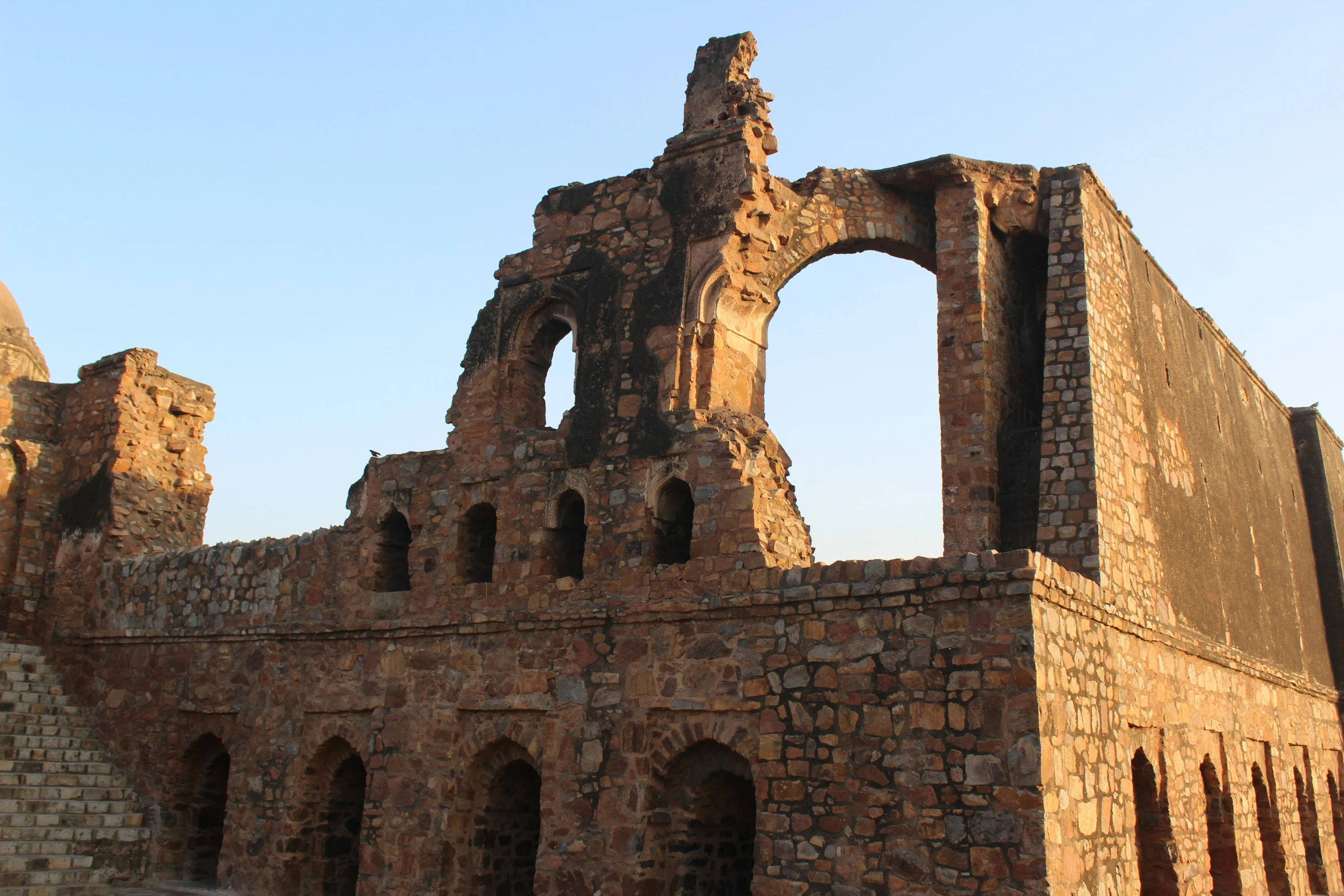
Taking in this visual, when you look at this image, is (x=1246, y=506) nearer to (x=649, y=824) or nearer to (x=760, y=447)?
(x=760, y=447)

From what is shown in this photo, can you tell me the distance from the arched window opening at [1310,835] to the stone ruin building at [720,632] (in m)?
0.04

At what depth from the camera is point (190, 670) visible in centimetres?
1288

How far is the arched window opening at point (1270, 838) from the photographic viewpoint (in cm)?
1236

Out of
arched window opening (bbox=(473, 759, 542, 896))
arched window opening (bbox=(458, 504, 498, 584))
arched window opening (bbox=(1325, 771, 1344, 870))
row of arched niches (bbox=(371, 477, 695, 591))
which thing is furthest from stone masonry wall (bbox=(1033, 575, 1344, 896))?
arched window opening (bbox=(458, 504, 498, 584))

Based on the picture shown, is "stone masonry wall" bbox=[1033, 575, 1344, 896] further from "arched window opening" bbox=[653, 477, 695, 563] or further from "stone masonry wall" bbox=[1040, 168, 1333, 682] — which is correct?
"arched window opening" bbox=[653, 477, 695, 563]

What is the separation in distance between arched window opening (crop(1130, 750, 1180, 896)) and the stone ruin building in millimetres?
33

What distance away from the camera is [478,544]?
11.2 metres

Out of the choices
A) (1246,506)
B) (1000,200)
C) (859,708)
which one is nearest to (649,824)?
(859,708)

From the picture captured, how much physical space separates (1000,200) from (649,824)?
6899 mm

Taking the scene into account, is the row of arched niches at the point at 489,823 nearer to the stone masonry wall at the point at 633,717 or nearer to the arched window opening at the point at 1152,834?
the stone masonry wall at the point at 633,717

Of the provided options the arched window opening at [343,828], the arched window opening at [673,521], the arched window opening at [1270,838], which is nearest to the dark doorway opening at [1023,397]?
the arched window opening at [673,521]

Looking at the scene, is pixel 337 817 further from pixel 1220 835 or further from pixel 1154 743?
pixel 1220 835

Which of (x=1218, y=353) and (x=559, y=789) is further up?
(x=1218, y=353)

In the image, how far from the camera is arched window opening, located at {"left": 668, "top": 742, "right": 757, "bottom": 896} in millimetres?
9000
